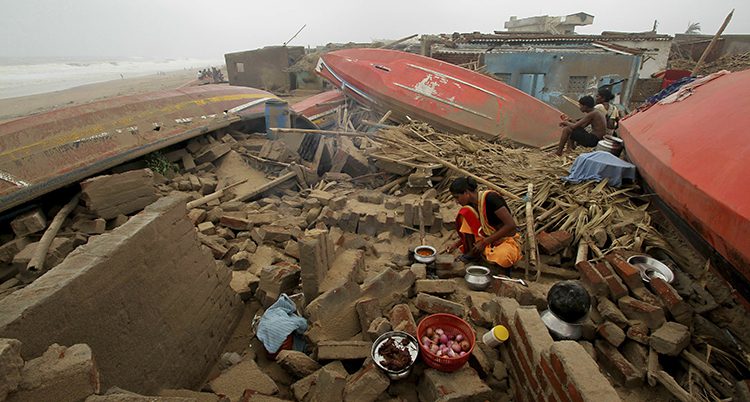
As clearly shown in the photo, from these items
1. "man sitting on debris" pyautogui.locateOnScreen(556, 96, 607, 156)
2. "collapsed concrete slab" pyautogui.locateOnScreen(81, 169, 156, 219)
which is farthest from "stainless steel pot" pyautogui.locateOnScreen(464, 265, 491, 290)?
"collapsed concrete slab" pyautogui.locateOnScreen(81, 169, 156, 219)

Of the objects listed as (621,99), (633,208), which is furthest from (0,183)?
(621,99)

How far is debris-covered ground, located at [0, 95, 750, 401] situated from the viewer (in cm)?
270

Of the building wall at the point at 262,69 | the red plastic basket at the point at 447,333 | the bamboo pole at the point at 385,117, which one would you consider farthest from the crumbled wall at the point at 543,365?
the building wall at the point at 262,69

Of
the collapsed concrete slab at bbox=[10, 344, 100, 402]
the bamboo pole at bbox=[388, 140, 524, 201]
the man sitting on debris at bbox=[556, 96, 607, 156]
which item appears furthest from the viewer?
the man sitting on debris at bbox=[556, 96, 607, 156]

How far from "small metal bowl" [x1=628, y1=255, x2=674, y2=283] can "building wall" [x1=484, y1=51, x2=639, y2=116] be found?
9995 millimetres

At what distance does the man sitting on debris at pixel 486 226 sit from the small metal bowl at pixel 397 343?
68.8 inches

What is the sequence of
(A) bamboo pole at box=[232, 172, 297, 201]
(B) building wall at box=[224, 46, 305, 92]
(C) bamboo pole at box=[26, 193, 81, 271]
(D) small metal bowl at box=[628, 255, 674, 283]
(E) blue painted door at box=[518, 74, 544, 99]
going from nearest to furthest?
1. (D) small metal bowl at box=[628, 255, 674, 283]
2. (C) bamboo pole at box=[26, 193, 81, 271]
3. (A) bamboo pole at box=[232, 172, 297, 201]
4. (E) blue painted door at box=[518, 74, 544, 99]
5. (B) building wall at box=[224, 46, 305, 92]

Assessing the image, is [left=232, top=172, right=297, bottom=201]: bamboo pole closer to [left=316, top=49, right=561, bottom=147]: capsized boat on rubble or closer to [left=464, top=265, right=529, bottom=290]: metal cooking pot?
[left=316, top=49, right=561, bottom=147]: capsized boat on rubble

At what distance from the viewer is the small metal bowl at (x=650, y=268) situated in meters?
3.45

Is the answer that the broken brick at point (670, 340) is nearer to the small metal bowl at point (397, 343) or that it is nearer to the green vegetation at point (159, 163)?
the small metal bowl at point (397, 343)

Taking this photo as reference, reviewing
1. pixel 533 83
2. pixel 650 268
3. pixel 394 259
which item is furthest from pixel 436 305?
pixel 533 83

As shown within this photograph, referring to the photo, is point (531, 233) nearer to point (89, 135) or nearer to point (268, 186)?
point (268, 186)

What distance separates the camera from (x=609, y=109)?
8.38 metres

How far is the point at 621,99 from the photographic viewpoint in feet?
41.7
